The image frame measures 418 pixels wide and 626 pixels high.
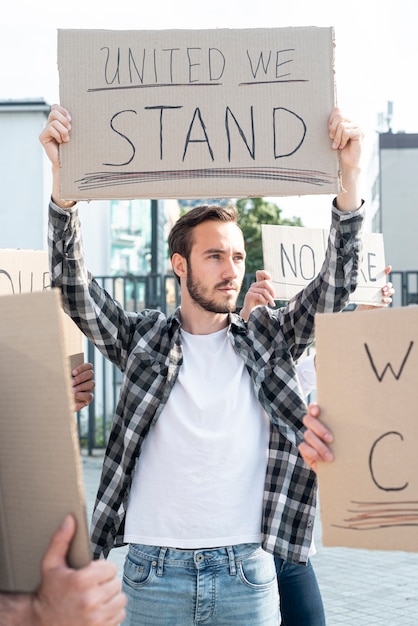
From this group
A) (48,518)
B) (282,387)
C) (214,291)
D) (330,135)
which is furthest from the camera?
(214,291)

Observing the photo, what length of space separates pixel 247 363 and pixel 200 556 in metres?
0.58

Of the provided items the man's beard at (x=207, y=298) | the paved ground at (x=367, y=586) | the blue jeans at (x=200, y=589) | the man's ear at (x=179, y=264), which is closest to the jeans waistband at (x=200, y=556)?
the blue jeans at (x=200, y=589)

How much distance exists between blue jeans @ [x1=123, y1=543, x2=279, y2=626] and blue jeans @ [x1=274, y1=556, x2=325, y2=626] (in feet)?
2.00

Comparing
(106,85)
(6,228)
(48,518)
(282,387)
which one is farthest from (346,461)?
(6,228)

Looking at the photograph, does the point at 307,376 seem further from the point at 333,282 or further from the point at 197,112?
the point at 197,112

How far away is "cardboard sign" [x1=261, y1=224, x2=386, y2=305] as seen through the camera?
13.5ft

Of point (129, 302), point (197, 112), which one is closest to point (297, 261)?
point (197, 112)

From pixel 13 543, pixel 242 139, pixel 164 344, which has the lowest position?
pixel 13 543

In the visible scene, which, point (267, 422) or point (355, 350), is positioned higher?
point (355, 350)

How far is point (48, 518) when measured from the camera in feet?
5.07

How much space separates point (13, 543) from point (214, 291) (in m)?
1.42

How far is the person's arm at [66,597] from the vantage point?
1451 mm

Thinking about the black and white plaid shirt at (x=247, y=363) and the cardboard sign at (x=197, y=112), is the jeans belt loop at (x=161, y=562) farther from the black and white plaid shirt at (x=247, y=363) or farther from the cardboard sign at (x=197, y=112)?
the cardboard sign at (x=197, y=112)

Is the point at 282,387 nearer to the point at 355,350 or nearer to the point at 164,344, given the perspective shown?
the point at 164,344
